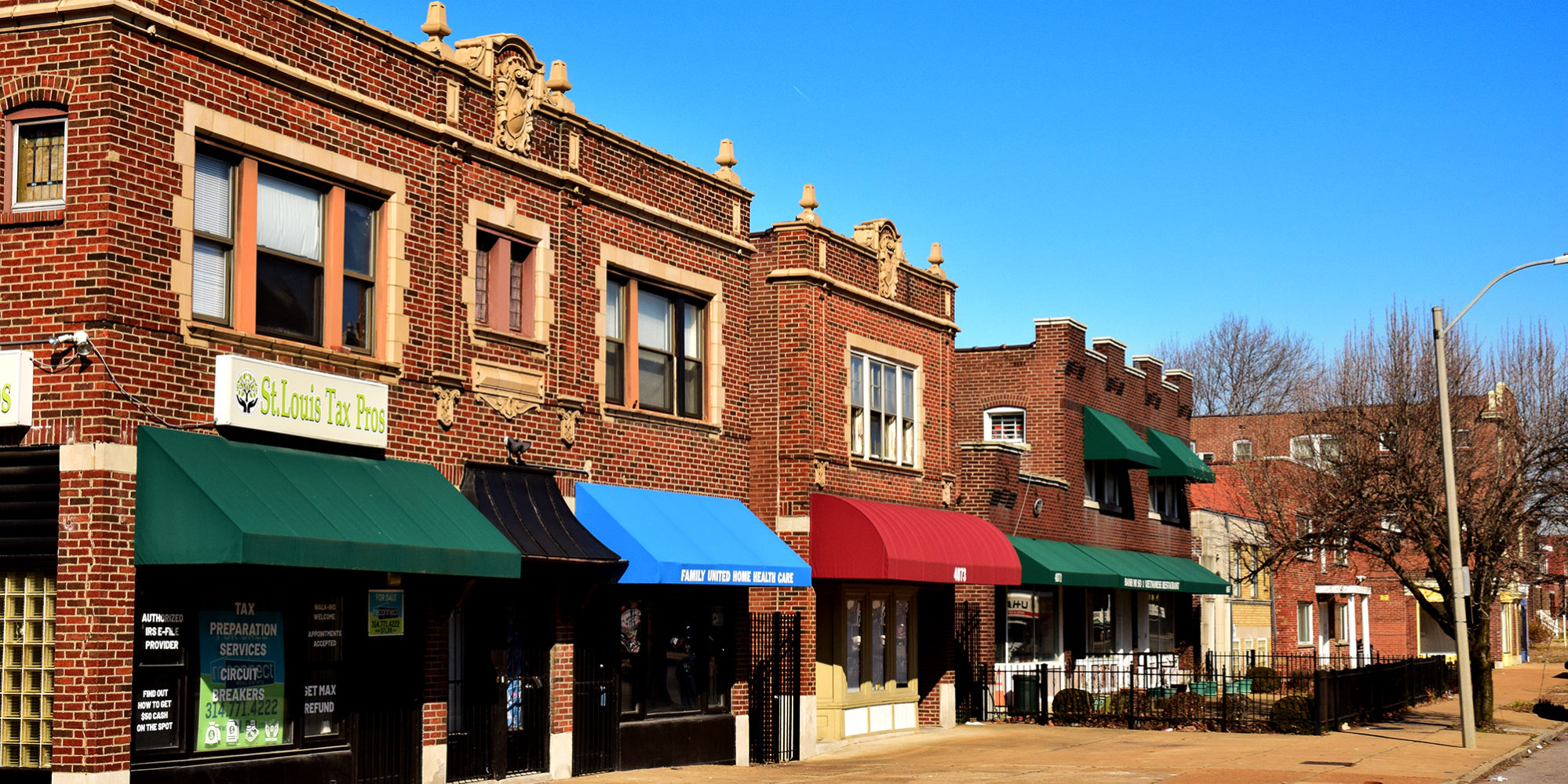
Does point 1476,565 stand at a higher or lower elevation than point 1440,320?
lower

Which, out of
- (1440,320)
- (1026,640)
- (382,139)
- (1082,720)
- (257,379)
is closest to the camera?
(257,379)

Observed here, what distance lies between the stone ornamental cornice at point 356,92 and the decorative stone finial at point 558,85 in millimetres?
112

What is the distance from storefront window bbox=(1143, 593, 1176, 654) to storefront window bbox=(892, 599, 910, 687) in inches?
542

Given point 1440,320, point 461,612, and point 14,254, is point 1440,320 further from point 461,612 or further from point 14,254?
point 14,254

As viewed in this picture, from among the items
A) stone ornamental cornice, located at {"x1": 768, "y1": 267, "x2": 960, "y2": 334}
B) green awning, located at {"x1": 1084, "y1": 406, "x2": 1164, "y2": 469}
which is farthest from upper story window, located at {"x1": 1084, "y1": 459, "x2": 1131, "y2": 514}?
stone ornamental cornice, located at {"x1": 768, "y1": 267, "x2": 960, "y2": 334}

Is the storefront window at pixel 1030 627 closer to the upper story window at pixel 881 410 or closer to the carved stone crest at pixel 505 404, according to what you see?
the upper story window at pixel 881 410

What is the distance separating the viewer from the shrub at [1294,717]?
94.1ft

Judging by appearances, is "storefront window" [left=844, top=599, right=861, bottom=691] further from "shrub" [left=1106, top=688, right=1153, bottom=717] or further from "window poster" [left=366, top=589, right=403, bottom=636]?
"window poster" [left=366, top=589, right=403, bottom=636]

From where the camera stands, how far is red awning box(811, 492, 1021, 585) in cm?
2480

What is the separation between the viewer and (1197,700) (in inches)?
1212

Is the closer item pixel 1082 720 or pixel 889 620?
pixel 889 620

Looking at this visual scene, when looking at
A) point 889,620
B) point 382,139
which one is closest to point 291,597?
point 382,139

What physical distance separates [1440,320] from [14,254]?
70.0 feet

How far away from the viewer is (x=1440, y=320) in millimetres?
25516
